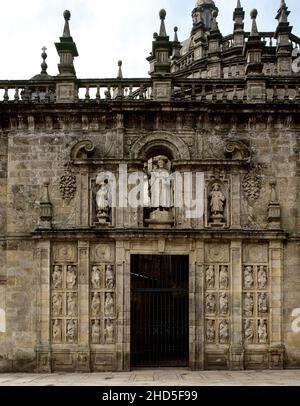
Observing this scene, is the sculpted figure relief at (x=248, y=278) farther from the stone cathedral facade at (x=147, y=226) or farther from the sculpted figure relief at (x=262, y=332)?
the sculpted figure relief at (x=262, y=332)

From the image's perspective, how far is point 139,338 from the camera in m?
16.7

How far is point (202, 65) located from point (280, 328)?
16.4 meters

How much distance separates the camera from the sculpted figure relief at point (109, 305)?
51.0 ft

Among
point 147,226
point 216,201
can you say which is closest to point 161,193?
point 147,226

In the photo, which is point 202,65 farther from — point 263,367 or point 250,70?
point 263,367

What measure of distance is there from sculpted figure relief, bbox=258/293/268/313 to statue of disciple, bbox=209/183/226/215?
2458 millimetres

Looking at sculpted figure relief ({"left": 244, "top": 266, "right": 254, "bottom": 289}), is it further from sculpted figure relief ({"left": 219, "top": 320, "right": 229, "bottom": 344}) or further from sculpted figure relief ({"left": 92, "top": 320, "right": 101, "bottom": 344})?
sculpted figure relief ({"left": 92, "top": 320, "right": 101, "bottom": 344})

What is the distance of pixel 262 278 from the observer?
51.5ft

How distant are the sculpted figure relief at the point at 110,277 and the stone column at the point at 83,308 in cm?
54

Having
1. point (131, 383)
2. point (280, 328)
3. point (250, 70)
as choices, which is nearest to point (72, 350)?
point (131, 383)

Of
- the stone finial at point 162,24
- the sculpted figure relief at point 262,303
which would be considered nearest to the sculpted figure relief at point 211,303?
the sculpted figure relief at point 262,303

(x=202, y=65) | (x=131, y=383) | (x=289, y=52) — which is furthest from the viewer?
(x=202, y=65)

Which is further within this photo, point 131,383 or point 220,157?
point 220,157

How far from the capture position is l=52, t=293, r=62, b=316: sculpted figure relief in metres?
15.5
